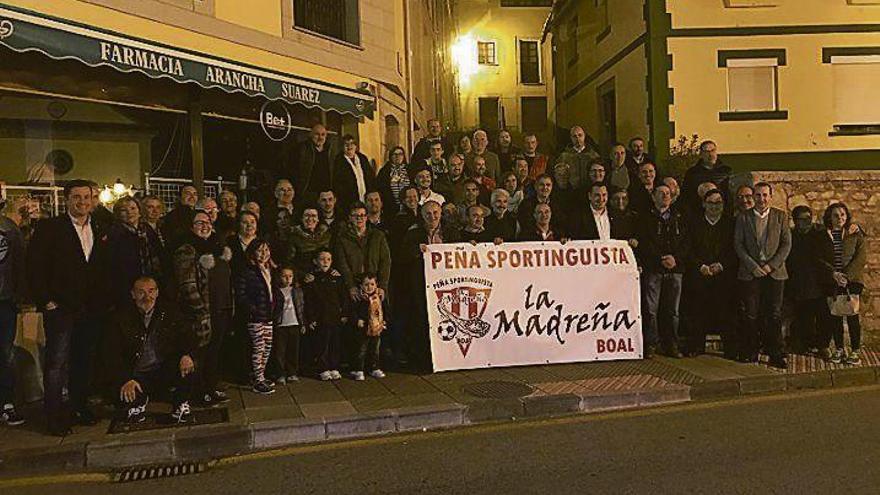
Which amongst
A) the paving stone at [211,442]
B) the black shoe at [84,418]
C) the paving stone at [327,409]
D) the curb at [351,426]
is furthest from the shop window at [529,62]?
the paving stone at [211,442]

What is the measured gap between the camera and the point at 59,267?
6.36m

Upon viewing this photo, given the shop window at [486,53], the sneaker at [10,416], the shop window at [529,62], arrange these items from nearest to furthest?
the sneaker at [10,416]
the shop window at [486,53]
the shop window at [529,62]

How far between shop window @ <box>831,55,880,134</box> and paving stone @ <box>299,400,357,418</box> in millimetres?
11889

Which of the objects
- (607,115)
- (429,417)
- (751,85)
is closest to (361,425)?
(429,417)

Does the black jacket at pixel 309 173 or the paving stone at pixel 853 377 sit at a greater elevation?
the black jacket at pixel 309 173

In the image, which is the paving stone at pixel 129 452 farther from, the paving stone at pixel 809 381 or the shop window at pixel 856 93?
the shop window at pixel 856 93

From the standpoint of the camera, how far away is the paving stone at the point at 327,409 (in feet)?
22.0

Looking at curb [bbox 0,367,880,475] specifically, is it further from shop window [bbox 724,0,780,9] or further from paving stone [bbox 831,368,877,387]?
shop window [bbox 724,0,780,9]

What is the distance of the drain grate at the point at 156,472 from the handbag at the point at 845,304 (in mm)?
7114

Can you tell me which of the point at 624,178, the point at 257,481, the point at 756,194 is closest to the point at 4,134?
the point at 257,481

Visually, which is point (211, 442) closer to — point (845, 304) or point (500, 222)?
point (500, 222)

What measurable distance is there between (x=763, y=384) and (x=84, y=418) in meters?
6.66

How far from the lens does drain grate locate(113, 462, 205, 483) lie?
5.65 metres

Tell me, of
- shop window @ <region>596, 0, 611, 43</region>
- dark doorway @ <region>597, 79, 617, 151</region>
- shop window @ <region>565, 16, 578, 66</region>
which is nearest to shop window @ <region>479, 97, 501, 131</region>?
shop window @ <region>565, 16, 578, 66</region>
